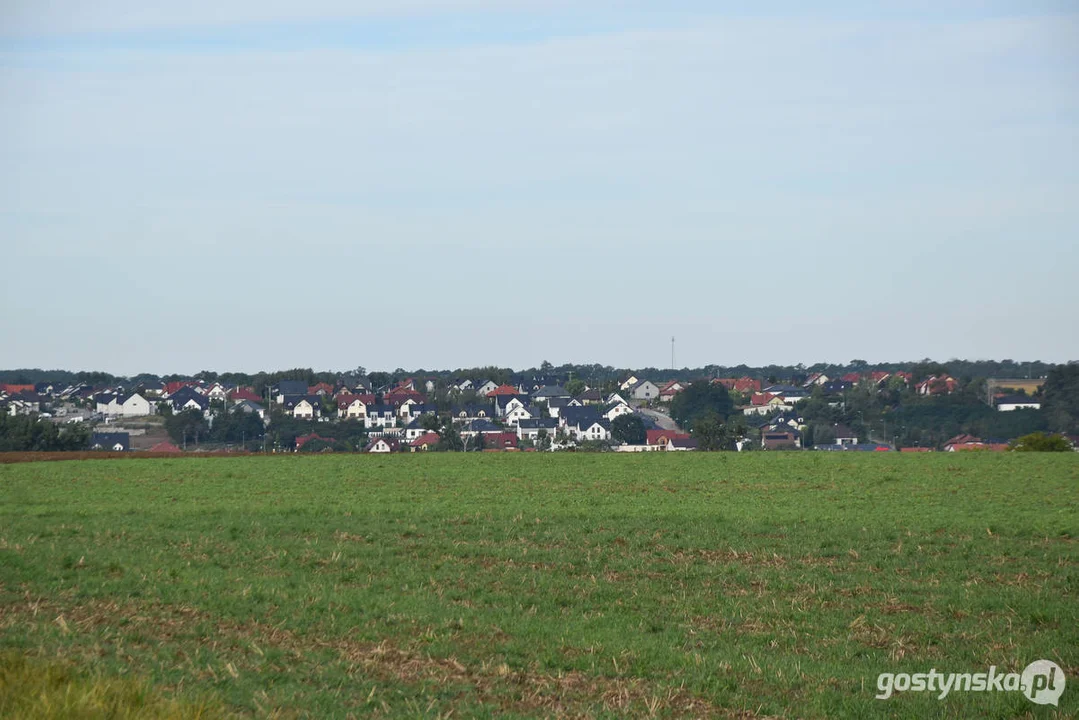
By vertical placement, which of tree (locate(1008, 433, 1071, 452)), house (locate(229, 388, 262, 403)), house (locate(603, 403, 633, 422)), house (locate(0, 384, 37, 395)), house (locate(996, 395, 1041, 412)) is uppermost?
house (locate(0, 384, 37, 395))

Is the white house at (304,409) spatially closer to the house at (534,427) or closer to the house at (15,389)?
the house at (534,427)

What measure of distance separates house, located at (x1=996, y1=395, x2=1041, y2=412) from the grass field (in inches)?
2480

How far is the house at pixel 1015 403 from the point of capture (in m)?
86.2

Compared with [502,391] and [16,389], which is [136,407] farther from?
[502,391]

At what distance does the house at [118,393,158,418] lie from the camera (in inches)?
4097

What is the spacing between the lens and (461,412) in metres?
101

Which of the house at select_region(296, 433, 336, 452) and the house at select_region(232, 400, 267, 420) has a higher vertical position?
the house at select_region(232, 400, 267, 420)

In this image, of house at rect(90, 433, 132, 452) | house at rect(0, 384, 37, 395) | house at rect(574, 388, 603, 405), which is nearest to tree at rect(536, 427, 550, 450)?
house at rect(90, 433, 132, 452)

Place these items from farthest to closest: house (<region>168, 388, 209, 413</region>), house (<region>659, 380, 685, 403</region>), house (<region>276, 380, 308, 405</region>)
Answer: house (<region>659, 380, 685, 403</region>) < house (<region>276, 380, 308, 405</region>) < house (<region>168, 388, 209, 413</region>)

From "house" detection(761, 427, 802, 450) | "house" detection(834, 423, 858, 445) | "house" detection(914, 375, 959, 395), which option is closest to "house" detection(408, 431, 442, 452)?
"house" detection(761, 427, 802, 450)

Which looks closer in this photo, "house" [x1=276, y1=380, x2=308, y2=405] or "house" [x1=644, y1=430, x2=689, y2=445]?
"house" [x1=644, y1=430, x2=689, y2=445]

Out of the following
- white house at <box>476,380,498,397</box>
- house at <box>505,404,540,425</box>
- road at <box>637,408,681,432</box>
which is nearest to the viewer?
road at <box>637,408,681,432</box>

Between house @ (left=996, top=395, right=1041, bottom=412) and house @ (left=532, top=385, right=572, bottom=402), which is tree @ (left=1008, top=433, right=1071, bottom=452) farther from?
house @ (left=532, top=385, right=572, bottom=402)

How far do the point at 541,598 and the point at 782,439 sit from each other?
63.2 m
